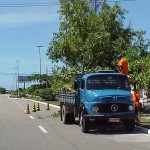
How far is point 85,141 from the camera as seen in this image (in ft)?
47.6

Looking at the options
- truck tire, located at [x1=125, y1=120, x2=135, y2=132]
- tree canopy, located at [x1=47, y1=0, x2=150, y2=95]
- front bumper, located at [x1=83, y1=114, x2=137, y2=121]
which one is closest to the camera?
front bumper, located at [x1=83, y1=114, x2=137, y2=121]

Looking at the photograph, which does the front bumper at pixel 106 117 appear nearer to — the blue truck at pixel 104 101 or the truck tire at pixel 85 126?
the blue truck at pixel 104 101

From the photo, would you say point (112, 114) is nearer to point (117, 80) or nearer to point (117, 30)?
point (117, 80)

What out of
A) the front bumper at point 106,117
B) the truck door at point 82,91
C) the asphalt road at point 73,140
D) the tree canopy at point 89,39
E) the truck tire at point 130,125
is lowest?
the asphalt road at point 73,140

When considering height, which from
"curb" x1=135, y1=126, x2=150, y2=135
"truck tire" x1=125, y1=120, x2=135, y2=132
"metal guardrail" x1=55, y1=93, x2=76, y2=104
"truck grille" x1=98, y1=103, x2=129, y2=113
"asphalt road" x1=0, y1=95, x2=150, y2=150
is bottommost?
"asphalt road" x1=0, y1=95, x2=150, y2=150

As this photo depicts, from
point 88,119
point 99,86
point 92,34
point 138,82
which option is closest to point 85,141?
point 88,119

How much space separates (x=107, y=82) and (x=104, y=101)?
159cm

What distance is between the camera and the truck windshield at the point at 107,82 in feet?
58.9

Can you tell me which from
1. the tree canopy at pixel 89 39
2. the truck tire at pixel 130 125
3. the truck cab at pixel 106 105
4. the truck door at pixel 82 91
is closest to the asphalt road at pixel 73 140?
the truck tire at pixel 130 125

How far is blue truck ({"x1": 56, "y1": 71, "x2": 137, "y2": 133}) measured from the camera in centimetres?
A: 1669

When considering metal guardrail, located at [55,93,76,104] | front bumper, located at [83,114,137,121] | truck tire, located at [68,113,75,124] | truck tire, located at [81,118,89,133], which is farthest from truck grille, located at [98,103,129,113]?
truck tire, located at [68,113,75,124]

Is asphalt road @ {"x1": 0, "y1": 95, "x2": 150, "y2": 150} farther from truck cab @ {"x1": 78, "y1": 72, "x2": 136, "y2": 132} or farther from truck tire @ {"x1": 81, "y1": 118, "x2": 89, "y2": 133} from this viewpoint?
truck cab @ {"x1": 78, "y1": 72, "x2": 136, "y2": 132}

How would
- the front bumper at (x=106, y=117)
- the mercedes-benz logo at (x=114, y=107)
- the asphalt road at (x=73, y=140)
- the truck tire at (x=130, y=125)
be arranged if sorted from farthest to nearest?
the truck tire at (x=130, y=125) → the mercedes-benz logo at (x=114, y=107) → the front bumper at (x=106, y=117) → the asphalt road at (x=73, y=140)

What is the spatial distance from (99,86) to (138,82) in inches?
343
